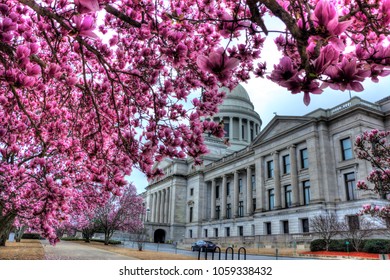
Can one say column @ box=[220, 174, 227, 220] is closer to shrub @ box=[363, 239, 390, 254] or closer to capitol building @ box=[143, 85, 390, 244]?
capitol building @ box=[143, 85, 390, 244]

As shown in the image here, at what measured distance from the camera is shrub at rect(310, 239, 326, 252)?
2503 cm

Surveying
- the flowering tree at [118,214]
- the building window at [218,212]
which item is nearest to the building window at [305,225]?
the flowering tree at [118,214]

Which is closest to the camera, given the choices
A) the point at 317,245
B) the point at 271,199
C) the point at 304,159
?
the point at 317,245

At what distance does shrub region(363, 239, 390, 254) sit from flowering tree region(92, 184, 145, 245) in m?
25.7

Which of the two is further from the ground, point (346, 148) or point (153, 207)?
point (346, 148)

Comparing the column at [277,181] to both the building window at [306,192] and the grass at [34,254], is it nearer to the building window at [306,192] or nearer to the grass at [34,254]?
the building window at [306,192]

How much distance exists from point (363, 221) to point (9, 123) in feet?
90.1

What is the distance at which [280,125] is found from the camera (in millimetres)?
40594

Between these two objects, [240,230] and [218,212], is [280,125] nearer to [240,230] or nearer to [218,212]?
[240,230]

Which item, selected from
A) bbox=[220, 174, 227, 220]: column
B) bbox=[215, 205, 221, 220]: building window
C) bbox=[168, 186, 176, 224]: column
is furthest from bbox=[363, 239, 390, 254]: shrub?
bbox=[168, 186, 176, 224]: column

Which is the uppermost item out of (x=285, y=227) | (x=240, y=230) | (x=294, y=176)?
(x=294, y=176)

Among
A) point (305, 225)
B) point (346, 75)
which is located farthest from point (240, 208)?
point (346, 75)

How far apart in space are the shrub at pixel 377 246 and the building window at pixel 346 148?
40.2 feet

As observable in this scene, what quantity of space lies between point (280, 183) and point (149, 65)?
3668 centimetres
